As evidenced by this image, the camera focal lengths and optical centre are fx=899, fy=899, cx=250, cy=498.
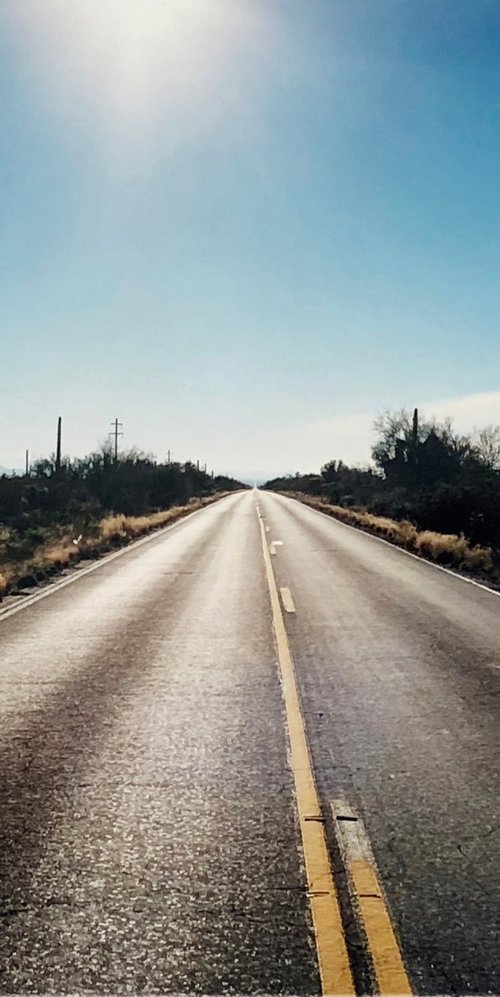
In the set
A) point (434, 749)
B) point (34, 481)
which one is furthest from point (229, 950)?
point (34, 481)

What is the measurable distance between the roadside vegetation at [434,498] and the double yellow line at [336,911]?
15.5 m

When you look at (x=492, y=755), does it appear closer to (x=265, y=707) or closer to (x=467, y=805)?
(x=467, y=805)

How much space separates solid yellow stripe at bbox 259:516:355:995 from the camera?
351 cm

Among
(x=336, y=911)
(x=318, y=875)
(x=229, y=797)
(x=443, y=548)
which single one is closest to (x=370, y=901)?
(x=336, y=911)

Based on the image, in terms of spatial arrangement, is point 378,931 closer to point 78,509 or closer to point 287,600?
point 287,600

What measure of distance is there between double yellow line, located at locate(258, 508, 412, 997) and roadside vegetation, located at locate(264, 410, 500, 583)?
1554 centimetres

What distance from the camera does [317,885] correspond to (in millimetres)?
4254

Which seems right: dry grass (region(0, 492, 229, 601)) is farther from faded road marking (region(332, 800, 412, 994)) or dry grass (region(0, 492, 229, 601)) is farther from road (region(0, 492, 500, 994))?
faded road marking (region(332, 800, 412, 994))

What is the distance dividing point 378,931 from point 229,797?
6.00 ft

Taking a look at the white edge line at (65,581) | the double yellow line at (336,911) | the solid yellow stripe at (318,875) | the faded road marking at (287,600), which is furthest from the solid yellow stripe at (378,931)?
the white edge line at (65,581)

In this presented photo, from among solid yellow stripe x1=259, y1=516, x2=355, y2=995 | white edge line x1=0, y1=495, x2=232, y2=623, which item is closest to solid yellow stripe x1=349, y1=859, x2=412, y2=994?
solid yellow stripe x1=259, y1=516, x2=355, y2=995

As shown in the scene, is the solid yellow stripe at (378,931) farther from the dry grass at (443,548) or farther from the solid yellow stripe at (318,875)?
the dry grass at (443,548)

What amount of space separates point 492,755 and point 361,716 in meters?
1.39

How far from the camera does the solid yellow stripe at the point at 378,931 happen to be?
3.45m
